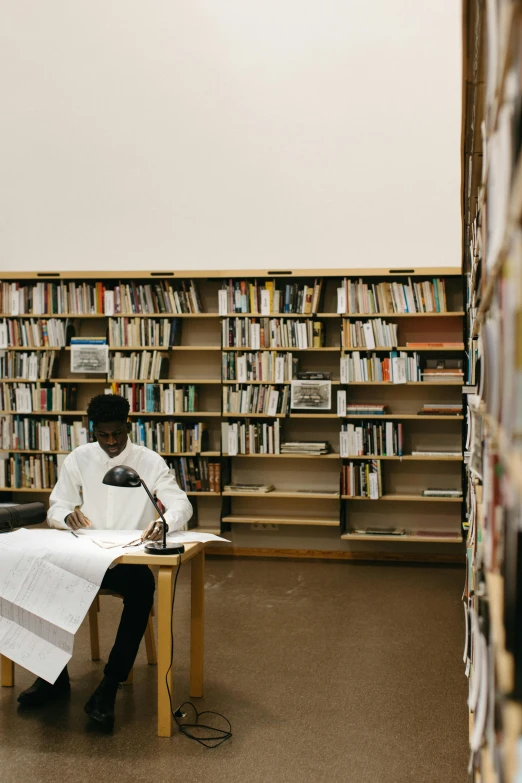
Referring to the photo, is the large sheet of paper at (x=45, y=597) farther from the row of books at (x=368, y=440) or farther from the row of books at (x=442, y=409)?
the row of books at (x=442, y=409)

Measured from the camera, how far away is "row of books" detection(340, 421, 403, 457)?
235 inches

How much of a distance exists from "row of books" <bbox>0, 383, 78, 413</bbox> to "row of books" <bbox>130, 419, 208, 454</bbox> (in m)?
0.67

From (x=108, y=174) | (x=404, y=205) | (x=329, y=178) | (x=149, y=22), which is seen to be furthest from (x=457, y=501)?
(x=149, y=22)

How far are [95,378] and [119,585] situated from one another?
3.48m

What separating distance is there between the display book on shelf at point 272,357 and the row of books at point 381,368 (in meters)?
0.02

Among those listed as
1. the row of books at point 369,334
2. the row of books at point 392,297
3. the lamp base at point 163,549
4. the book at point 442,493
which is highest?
the row of books at point 392,297

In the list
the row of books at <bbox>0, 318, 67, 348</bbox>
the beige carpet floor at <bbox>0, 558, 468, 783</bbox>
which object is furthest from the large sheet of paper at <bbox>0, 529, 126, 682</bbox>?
the row of books at <bbox>0, 318, 67, 348</bbox>

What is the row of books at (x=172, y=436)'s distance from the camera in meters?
6.18

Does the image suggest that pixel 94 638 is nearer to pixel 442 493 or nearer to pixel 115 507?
pixel 115 507

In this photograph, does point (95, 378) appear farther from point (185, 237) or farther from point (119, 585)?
point (119, 585)

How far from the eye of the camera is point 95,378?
641 centimetres

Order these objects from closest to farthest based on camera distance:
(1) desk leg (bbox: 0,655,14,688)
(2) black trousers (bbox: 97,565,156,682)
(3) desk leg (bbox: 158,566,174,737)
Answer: (3) desk leg (bbox: 158,566,174,737) < (2) black trousers (bbox: 97,565,156,682) < (1) desk leg (bbox: 0,655,14,688)

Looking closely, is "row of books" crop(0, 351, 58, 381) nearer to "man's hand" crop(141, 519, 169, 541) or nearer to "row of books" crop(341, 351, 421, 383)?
"row of books" crop(341, 351, 421, 383)

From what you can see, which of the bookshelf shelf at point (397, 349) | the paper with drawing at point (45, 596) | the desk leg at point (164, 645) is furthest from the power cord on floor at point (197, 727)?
the bookshelf shelf at point (397, 349)
